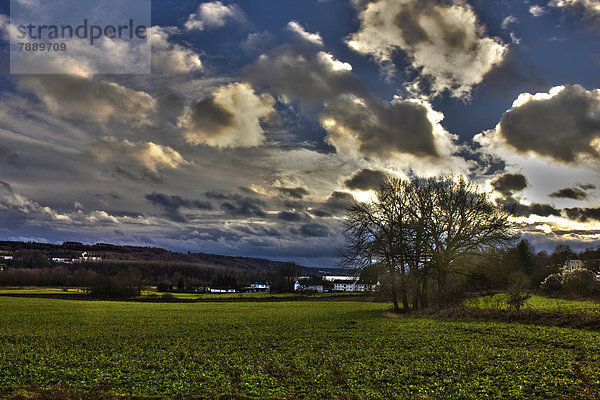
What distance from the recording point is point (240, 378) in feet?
49.5

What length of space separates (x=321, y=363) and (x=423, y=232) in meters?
26.5

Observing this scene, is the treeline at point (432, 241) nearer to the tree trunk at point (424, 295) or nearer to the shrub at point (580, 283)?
the tree trunk at point (424, 295)

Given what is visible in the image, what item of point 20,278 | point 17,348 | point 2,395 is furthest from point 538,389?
point 20,278

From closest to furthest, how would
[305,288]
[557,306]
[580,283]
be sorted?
[557,306] < [580,283] < [305,288]

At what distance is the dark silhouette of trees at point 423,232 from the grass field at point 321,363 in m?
12.2

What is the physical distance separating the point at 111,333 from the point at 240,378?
20066mm

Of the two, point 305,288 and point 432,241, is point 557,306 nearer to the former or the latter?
point 432,241

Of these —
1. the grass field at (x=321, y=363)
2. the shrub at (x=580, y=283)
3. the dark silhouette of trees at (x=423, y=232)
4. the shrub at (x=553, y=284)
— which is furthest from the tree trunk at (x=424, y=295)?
the shrub at (x=553, y=284)

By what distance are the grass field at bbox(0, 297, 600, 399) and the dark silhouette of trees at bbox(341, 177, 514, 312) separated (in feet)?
40.1

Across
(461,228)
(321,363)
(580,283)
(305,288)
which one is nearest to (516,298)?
(461,228)

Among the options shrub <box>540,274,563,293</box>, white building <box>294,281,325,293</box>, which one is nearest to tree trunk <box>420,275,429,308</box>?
shrub <box>540,274,563,293</box>

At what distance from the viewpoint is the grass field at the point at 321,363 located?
43.0 ft

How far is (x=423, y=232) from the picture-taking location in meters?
40.5

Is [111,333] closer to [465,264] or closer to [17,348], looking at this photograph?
[17,348]
